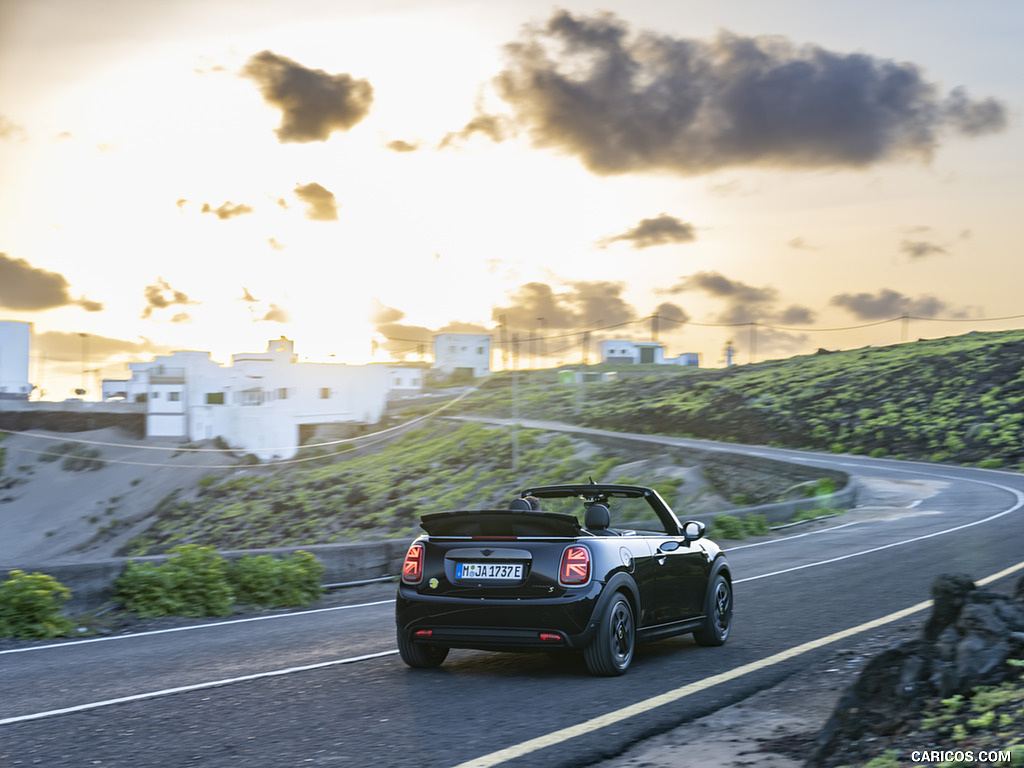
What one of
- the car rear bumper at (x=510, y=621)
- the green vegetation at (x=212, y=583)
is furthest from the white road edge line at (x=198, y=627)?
the car rear bumper at (x=510, y=621)

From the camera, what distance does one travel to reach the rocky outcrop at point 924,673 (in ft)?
15.5

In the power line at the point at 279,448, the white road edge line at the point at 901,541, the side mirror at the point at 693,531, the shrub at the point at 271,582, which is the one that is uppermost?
the side mirror at the point at 693,531

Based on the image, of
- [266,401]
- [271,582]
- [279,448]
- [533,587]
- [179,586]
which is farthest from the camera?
[266,401]

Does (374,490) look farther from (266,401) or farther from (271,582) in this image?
(271,582)

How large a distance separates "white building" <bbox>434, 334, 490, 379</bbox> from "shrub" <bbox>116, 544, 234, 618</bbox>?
411ft

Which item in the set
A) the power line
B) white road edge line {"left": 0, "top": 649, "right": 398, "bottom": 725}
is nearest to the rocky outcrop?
white road edge line {"left": 0, "top": 649, "right": 398, "bottom": 725}

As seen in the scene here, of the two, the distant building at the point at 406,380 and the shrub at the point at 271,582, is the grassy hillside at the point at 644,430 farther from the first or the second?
the distant building at the point at 406,380

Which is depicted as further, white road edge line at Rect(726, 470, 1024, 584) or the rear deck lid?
white road edge line at Rect(726, 470, 1024, 584)

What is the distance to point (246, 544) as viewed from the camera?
6400 centimetres

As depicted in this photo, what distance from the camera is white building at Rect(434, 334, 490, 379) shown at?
13788 centimetres

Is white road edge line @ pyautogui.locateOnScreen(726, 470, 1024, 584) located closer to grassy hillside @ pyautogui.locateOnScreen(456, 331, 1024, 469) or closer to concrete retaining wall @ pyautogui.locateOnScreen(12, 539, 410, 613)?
concrete retaining wall @ pyautogui.locateOnScreen(12, 539, 410, 613)

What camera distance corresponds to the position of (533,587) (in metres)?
6.84

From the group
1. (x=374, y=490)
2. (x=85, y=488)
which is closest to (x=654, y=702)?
(x=374, y=490)

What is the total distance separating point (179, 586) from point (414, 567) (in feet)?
17.0
